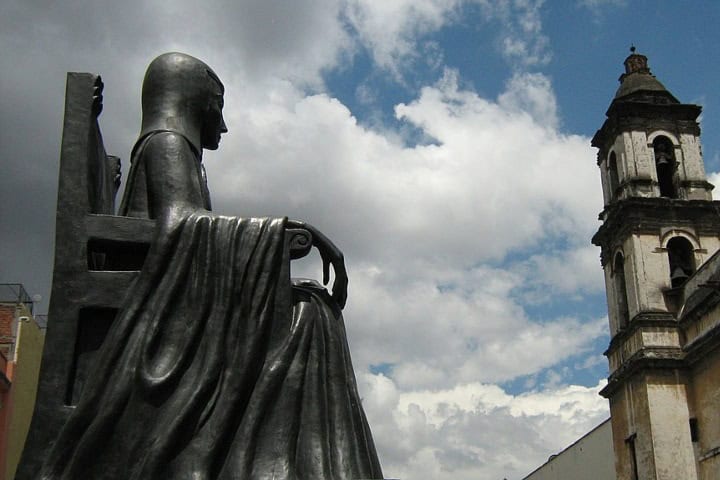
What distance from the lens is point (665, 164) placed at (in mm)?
28734

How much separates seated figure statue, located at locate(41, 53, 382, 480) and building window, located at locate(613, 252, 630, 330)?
25343 millimetres

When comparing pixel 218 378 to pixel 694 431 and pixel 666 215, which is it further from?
pixel 666 215

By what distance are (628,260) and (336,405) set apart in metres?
24.9

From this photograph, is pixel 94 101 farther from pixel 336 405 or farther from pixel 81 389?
pixel 336 405

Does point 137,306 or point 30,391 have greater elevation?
point 30,391

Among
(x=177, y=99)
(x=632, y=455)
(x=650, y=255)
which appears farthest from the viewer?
(x=650, y=255)

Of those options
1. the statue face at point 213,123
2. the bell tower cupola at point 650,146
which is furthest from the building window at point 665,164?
the statue face at point 213,123

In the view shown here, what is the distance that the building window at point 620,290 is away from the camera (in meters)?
27.8

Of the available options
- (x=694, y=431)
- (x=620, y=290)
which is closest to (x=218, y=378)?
(x=694, y=431)

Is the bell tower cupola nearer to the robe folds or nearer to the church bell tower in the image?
the church bell tower

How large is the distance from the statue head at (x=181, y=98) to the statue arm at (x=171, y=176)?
0.43 ft

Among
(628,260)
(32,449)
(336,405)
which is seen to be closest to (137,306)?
(32,449)

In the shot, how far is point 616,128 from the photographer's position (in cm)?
2909

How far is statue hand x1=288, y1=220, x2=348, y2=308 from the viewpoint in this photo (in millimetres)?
4023
